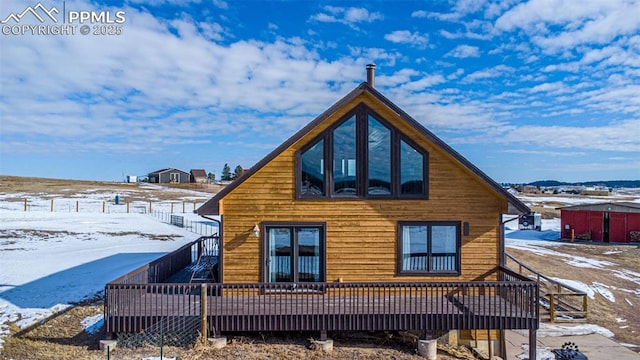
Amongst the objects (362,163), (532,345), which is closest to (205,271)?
(362,163)

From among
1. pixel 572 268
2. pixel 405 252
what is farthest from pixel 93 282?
pixel 572 268

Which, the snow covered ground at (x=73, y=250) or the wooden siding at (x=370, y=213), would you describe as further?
the snow covered ground at (x=73, y=250)

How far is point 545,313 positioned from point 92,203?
135 ft

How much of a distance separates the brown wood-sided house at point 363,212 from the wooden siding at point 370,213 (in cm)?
3

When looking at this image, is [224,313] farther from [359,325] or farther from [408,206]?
[408,206]

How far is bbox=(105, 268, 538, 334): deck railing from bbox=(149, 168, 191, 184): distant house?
84971mm

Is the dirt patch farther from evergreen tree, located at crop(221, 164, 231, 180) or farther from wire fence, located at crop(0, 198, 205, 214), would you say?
evergreen tree, located at crop(221, 164, 231, 180)

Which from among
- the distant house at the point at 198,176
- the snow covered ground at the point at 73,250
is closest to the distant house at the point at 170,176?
the distant house at the point at 198,176

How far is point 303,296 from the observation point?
33.0 ft

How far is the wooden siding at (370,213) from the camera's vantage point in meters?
10.3

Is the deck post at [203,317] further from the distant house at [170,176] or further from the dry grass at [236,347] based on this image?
the distant house at [170,176]

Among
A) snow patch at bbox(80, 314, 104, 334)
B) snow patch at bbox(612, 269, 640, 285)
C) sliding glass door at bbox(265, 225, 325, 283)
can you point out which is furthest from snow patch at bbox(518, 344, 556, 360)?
snow patch at bbox(612, 269, 640, 285)

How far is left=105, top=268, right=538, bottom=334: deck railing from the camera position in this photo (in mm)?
8836

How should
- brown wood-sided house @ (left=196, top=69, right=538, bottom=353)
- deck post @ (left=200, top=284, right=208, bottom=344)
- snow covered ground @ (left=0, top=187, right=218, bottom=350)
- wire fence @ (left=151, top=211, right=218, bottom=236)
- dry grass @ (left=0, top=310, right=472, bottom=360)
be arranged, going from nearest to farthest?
dry grass @ (left=0, top=310, right=472, bottom=360)
deck post @ (left=200, top=284, right=208, bottom=344)
brown wood-sided house @ (left=196, top=69, right=538, bottom=353)
snow covered ground @ (left=0, top=187, right=218, bottom=350)
wire fence @ (left=151, top=211, right=218, bottom=236)
